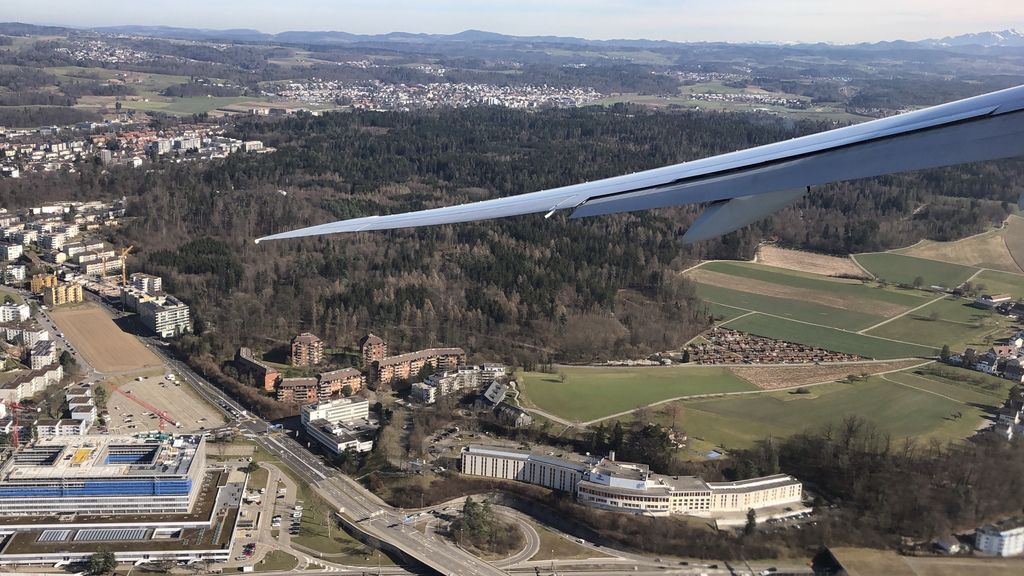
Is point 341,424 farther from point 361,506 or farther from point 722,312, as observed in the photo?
point 722,312

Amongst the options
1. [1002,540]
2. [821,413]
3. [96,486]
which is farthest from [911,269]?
[96,486]

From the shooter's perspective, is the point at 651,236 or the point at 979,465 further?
the point at 651,236

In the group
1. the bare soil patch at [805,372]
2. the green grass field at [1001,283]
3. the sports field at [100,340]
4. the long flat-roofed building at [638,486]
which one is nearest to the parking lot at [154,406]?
the sports field at [100,340]

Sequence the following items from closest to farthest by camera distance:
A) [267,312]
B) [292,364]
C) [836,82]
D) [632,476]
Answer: [632,476] < [292,364] < [267,312] < [836,82]

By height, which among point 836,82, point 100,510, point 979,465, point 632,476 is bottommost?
point 100,510

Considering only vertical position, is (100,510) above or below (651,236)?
below

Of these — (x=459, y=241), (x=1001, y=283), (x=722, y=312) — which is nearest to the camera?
(x=1001, y=283)

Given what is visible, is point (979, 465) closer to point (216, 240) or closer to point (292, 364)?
point (292, 364)

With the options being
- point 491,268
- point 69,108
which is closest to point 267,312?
point 491,268
